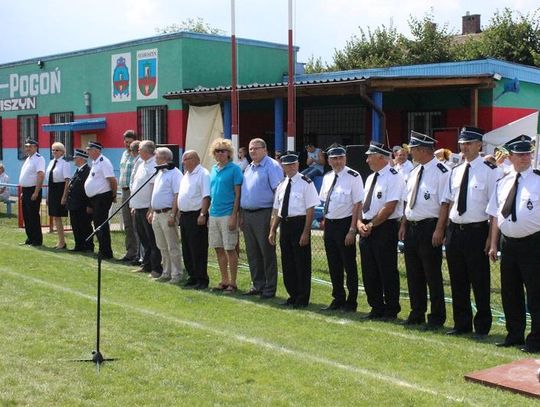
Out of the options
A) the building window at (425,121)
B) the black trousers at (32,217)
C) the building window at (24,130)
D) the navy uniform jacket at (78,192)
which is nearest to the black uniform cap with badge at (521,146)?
the navy uniform jacket at (78,192)

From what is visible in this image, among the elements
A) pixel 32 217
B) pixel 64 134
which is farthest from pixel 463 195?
pixel 64 134

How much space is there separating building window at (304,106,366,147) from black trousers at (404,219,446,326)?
13867 millimetres

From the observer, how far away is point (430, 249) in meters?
8.17

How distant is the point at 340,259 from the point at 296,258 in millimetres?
572

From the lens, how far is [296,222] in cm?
Result: 958

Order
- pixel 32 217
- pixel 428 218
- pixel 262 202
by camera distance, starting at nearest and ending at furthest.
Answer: pixel 428 218 < pixel 262 202 < pixel 32 217

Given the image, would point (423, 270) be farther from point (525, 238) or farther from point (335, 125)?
point (335, 125)

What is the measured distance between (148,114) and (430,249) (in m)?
17.3

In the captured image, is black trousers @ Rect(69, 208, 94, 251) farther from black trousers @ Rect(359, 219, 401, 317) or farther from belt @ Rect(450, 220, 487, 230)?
belt @ Rect(450, 220, 487, 230)

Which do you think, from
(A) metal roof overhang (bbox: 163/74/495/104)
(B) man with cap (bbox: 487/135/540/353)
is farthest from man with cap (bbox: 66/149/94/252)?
(B) man with cap (bbox: 487/135/540/353)

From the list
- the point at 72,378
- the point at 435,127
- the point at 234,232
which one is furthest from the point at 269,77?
the point at 72,378

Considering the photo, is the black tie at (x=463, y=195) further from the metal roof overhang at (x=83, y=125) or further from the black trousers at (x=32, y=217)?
the metal roof overhang at (x=83, y=125)

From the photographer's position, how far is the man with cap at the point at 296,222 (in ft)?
31.3

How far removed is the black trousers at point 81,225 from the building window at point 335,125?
9.95m
